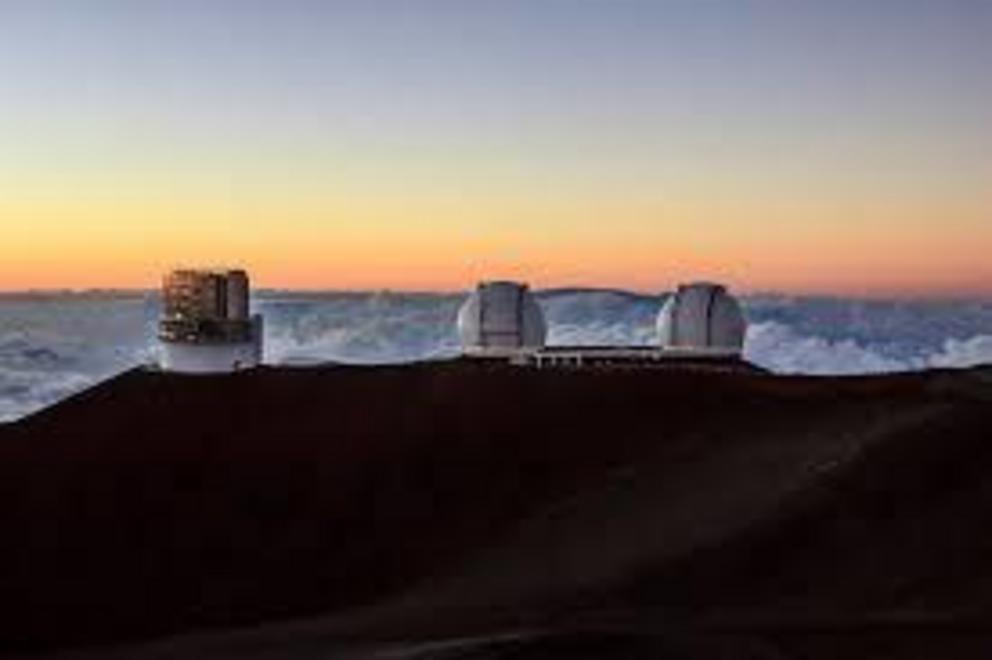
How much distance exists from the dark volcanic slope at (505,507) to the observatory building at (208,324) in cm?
367

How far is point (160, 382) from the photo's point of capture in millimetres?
32906

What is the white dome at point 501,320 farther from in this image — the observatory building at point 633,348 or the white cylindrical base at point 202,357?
the white cylindrical base at point 202,357

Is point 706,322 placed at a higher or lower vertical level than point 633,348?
higher

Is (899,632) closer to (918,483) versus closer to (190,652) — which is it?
(918,483)

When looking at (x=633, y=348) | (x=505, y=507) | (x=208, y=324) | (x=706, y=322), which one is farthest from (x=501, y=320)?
(x=505, y=507)

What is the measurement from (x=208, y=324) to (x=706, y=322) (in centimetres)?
1211

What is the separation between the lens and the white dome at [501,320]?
39.5 metres

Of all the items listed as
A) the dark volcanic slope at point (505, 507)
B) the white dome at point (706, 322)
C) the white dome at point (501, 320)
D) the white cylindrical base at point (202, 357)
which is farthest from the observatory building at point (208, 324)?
the white dome at point (706, 322)

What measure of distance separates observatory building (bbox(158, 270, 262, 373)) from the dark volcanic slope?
367 centimetres

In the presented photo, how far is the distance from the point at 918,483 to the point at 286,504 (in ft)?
32.7

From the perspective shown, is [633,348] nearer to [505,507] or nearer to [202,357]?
[202,357]

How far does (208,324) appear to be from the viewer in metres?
36.8

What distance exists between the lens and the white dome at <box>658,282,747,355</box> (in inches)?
1580

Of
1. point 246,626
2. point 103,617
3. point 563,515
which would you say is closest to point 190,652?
point 246,626
